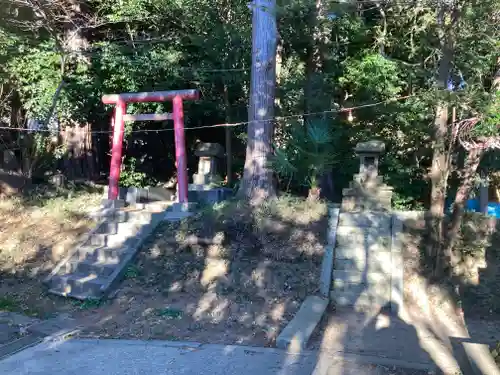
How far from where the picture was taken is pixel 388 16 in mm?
10867

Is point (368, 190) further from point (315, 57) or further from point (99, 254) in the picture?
point (99, 254)

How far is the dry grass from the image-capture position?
7895 millimetres

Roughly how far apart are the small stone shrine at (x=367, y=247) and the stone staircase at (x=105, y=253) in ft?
10.6

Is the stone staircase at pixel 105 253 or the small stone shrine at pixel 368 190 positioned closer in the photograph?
the stone staircase at pixel 105 253

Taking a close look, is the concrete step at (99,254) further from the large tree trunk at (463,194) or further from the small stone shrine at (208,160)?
the large tree trunk at (463,194)

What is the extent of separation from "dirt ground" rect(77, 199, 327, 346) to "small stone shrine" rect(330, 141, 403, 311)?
0.44m

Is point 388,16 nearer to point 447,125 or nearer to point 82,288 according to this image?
point 447,125

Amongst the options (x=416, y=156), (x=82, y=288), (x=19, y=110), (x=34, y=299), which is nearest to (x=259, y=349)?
(x=82, y=288)

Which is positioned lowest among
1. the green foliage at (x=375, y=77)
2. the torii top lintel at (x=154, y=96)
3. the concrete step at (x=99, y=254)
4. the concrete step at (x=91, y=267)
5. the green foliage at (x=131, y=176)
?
the concrete step at (x=91, y=267)

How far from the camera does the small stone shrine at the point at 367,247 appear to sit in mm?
7516

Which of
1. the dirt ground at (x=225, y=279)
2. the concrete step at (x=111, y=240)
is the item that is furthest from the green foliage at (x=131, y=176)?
the dirt ground at (x=225, y=279)

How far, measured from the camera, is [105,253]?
866 centimetres

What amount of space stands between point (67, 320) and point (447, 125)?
682 centimetres

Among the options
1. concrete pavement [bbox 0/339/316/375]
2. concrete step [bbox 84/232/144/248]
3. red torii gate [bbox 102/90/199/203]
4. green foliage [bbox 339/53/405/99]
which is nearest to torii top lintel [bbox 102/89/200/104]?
red torii gate [bbox 102/90/199/203]
